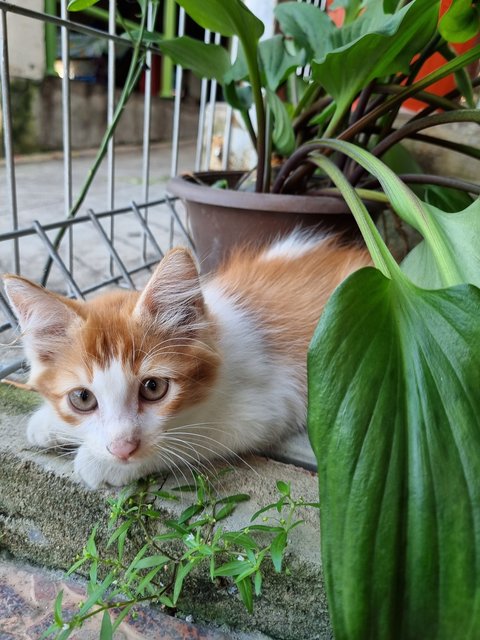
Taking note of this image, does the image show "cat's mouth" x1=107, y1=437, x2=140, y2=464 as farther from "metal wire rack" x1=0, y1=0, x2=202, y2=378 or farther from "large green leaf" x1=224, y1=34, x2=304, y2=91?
"large green leaf" x1=224, y1=34, x2=304, y2=91

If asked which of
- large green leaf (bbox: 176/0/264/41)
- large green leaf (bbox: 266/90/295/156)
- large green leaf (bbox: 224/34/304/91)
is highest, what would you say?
large green leaf (bbox: 176/0/264/41)

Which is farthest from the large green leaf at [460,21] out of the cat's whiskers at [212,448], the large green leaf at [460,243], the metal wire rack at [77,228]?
the cat's whiskers at [212,448]

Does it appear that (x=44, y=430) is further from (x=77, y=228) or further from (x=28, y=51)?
(x=28, y=51)

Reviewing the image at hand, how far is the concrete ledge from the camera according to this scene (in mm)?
697

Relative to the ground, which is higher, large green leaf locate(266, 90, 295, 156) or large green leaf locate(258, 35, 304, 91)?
large green leaf locate(258, 35, 304, 91)

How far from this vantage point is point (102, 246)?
1.95 meters

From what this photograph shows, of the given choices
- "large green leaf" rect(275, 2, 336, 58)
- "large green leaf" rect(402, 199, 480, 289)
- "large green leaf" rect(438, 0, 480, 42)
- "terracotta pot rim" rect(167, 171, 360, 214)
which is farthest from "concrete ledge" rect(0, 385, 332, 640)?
"large green leaf" rect(275, 2, 336, 58)

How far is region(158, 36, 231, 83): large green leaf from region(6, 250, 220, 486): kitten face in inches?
28.4

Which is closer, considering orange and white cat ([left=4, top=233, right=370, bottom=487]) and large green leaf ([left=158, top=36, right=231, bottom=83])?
orange and white cat ([left=4, top=233, right=370, bottom=487])

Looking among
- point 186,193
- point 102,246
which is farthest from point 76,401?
point 102,246

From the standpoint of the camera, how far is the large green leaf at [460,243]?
1.91 feet

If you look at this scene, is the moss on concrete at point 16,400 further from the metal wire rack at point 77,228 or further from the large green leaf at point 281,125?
the large green leaf at point 281,125

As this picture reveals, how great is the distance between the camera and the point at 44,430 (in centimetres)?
→ 83

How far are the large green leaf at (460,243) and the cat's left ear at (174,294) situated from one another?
Answer: 1.07 feet
